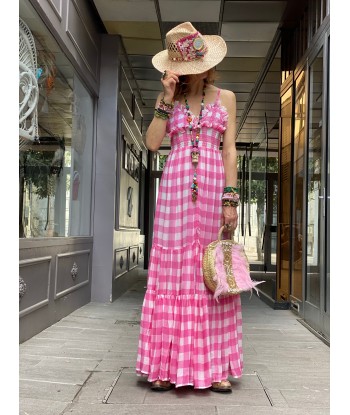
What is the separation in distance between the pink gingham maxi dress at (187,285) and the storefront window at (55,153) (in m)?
1.34

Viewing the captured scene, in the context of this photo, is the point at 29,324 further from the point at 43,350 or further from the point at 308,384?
the point at 308,384

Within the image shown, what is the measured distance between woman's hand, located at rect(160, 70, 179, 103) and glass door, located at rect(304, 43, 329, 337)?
200 centimetres

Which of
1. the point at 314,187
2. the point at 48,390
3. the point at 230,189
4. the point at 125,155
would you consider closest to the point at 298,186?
the point at 314,187

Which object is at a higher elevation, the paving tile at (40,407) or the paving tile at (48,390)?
the paving tile at (40,407)

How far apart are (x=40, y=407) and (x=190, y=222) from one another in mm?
1101

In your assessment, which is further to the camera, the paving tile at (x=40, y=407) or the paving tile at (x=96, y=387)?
the paving tile at (x=96, y=387)

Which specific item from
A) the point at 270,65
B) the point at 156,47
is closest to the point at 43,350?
the point at 156,47

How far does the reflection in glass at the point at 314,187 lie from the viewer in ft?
14.4

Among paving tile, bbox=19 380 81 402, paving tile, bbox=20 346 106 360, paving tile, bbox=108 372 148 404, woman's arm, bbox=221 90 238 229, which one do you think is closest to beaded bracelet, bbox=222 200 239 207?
woman's arm, bbox=221 90 238 229

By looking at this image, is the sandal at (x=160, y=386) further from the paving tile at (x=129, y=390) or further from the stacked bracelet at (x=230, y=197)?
the stacked bracelet at (x=230, y=197)

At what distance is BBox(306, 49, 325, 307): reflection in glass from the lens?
14.4ft

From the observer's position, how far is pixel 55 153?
4.46 m

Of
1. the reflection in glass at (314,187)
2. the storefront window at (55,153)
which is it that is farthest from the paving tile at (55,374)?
the reflection in glass at (314,187)

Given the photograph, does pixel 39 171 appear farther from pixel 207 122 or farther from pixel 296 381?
pixel 296 381
